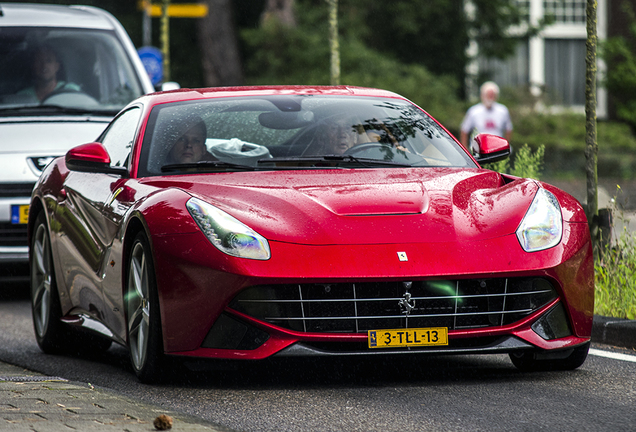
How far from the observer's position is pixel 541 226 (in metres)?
5.75

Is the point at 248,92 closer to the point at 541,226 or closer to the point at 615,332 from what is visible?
the point at 541,226

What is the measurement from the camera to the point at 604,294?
312 inches

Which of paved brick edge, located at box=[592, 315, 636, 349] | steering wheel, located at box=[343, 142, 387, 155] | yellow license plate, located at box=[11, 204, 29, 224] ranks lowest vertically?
paved brick edge, located at box=[592, 315, 636, 349]

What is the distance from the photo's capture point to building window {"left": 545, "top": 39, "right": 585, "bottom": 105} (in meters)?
34.8

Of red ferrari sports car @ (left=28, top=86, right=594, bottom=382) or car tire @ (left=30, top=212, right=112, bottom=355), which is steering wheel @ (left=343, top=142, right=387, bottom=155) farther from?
car tire @ (left=30, top=212, right=112, bottom=355)

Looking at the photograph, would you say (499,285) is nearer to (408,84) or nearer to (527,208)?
(527,208)

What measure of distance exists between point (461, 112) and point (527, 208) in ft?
73.2

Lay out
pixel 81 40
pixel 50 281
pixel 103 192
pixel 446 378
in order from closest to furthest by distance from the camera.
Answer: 1. pixel 446 378
2. pixel 103 192
3. pixel 50 281
4. pixel 81 40

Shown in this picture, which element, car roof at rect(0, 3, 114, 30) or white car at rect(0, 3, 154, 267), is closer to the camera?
white car at rect(0, 3, 154, 267)

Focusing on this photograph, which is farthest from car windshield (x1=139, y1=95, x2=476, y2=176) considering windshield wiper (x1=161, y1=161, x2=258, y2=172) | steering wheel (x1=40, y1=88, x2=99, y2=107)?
steering wheel (x1=40, y1=88, x2=99, y2=107)

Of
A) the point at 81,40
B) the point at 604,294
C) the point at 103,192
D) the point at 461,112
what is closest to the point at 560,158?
the point at 461,112

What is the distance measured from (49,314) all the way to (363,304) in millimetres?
2724

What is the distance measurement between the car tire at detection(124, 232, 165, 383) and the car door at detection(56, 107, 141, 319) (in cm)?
33

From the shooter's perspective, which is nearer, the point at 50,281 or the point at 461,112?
the point at 50,281
